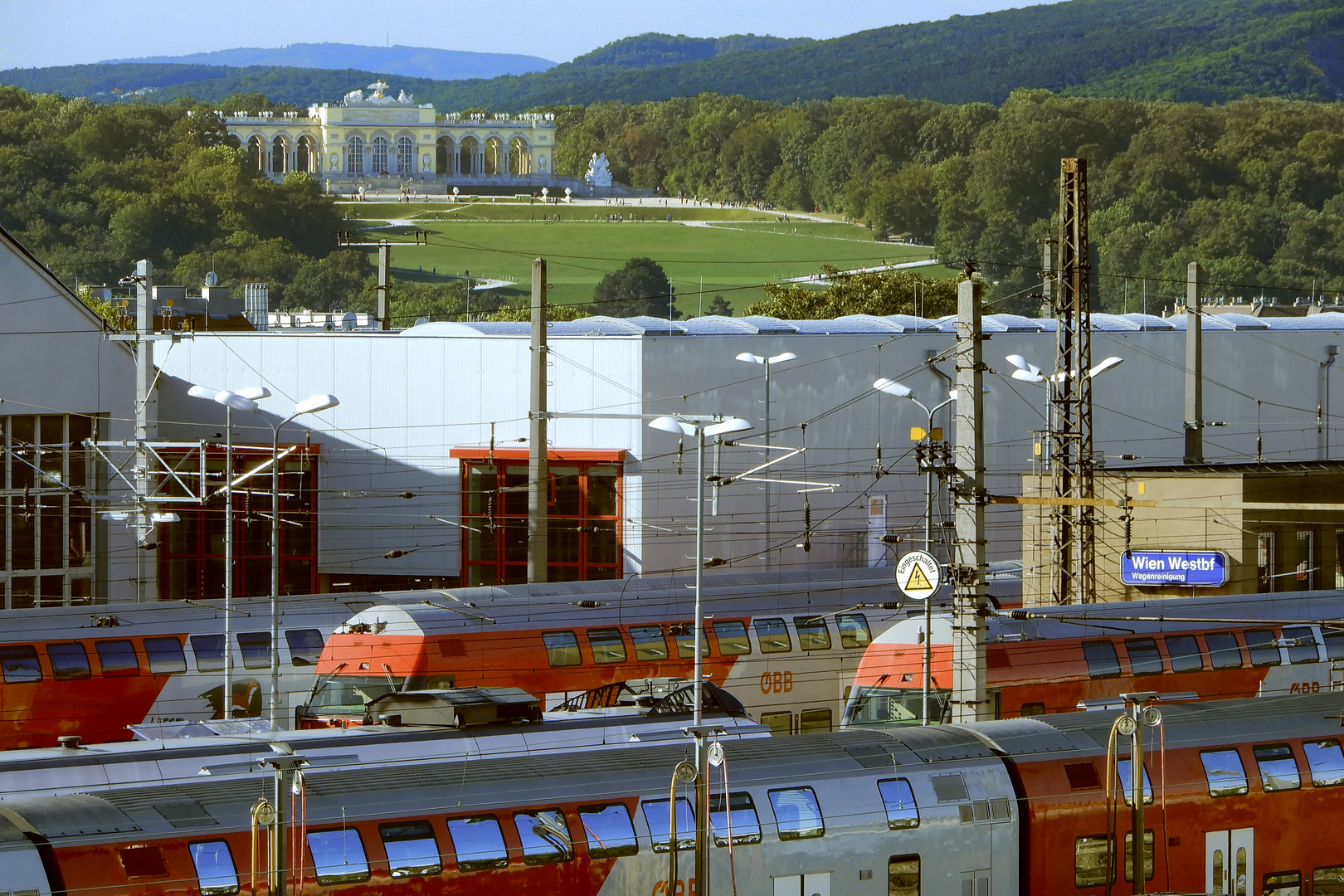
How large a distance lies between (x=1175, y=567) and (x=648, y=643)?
15339mm

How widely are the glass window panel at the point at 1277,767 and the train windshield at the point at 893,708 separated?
22.6 feet

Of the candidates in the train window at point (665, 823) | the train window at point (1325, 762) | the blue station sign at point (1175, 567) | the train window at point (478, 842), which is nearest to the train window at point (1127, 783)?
the train window at point (1325, 762)

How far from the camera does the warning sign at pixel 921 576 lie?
1001 inches

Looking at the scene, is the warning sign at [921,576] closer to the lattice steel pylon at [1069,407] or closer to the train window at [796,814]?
the train window at [796,814]

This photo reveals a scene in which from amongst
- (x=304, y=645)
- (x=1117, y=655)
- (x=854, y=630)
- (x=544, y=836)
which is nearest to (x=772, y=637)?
(x=854, y=630)

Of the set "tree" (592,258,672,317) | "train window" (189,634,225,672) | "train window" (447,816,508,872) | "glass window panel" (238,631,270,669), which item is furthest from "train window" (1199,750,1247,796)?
"tree" (592,258,672,317)

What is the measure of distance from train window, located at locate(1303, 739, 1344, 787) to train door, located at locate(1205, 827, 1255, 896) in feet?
4.69

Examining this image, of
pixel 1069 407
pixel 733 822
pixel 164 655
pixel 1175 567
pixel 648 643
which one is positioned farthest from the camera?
pixel 1175 567

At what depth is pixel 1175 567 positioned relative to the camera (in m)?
43.1

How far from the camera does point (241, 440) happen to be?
59.0 metres

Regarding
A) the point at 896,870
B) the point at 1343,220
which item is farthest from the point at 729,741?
the point at 1343,220

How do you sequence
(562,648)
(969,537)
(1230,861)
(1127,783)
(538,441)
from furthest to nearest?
(538,441) < (562,648) < (969,537) < (1230,861) < (1127,783)

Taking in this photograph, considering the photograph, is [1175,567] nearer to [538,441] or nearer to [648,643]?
[648,643]

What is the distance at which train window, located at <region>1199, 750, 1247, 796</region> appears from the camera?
24.3m
